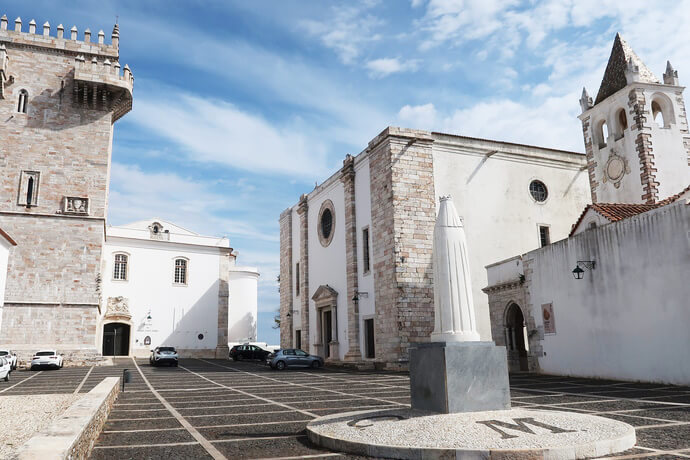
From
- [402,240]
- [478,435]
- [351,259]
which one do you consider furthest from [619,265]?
[351,259]

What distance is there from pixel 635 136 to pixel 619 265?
35.7 ft

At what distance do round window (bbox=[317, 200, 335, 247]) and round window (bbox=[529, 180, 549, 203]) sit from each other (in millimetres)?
10197

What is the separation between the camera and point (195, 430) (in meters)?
7.93

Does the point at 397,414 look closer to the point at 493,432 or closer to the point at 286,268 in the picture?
the point at 493,432

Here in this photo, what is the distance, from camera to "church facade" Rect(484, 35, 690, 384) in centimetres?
1337

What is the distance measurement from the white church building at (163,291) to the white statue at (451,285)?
3187 cm

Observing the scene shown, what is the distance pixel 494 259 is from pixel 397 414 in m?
Answer: 17.6

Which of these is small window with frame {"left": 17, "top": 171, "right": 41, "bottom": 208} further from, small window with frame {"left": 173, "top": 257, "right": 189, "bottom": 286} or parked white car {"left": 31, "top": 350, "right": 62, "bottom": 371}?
small window with frame {"left": 173, "top": 257, "right": 189, "bottom": 286}

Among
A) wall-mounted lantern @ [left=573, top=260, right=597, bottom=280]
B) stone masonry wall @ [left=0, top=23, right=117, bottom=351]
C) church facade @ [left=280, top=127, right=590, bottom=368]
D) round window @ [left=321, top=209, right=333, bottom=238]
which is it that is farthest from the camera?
round window @ [left=321, top=209, right=333, bottom=238]

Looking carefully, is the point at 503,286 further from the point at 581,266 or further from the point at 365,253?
the point at 365,253

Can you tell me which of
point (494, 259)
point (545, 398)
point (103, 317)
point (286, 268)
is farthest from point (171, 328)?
point (545, 398)

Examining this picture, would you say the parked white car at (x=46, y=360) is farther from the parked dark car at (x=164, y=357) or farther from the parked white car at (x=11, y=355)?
the parked dark car at (x=164, y=357)

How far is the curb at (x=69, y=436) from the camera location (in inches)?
159

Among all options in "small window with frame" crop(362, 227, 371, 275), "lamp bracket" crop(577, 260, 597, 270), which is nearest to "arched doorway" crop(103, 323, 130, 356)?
"small window with frame" crop(362, 227, 371, 275)
